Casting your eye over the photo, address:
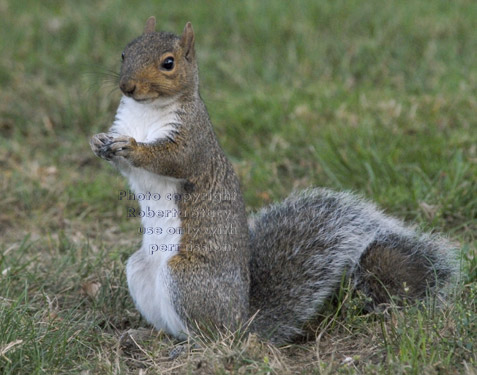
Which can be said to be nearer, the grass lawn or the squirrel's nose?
the grass lawn

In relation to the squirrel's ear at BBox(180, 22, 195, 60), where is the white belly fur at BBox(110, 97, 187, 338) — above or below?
below

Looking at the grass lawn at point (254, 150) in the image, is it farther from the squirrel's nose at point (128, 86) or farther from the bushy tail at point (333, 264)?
the squirrel's nose at point (128, 86)

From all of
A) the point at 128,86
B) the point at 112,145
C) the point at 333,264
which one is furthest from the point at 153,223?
the point at 333,264

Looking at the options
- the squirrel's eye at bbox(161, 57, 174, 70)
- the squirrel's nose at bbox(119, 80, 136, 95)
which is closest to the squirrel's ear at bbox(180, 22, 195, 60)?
the squirrel's eye at bbox(161, 57, 174, 70)

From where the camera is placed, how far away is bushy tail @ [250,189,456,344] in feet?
9.09

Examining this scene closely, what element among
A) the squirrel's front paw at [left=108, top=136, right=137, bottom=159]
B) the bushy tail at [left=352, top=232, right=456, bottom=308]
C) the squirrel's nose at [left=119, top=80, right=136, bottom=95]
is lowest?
the bushy tail at [left=352, top=232, right=456, bottom=308]

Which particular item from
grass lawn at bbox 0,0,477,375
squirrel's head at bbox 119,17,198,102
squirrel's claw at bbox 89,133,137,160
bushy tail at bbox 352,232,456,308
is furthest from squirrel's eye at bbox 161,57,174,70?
bushy tail at bbox 352,232,456,308

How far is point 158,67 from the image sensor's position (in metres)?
2.67

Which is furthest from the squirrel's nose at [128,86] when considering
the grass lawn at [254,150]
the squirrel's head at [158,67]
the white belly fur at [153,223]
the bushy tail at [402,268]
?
the bushy tail at [402,268]

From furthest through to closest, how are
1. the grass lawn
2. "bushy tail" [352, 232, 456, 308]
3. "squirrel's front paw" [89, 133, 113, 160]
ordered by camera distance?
"bushy tail" [352, 232, 456, 308]
"squirrel's front paw" [89, 133, 113, 160]
the grass lawn

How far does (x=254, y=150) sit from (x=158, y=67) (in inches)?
71.0

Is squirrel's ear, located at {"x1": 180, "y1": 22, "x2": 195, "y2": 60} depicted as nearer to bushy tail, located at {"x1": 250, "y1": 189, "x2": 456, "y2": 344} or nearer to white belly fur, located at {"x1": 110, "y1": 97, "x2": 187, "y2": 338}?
white belly fur, located at {"x1": 110, "y1": 97, "x2": 187, "y2": 338}

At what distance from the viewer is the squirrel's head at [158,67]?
2629 millimetres

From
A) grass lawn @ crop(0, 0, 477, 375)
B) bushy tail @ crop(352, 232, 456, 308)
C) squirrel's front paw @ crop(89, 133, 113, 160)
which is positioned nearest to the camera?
grass lawn @ crop(0, 0, 477, 375)
